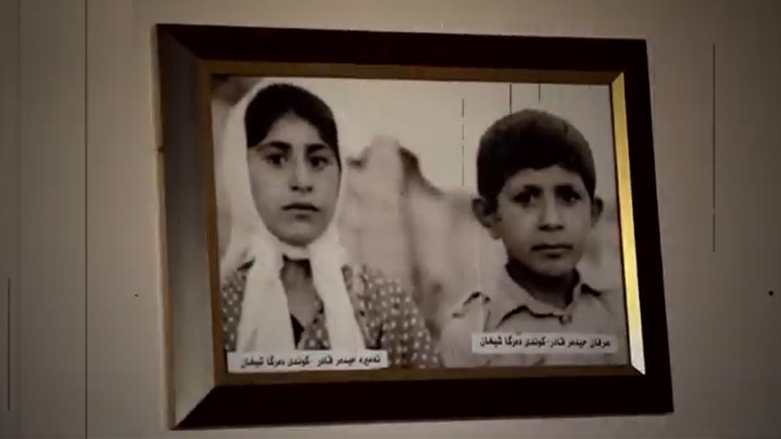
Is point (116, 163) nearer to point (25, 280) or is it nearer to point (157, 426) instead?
point (25, 280)

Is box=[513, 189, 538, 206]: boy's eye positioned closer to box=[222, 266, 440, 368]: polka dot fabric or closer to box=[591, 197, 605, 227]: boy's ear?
box=[591, 197, 605, 227]: boy's ear

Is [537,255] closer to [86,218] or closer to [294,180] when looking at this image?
[294,180]

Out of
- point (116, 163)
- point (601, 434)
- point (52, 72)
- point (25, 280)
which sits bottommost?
point (601, 434)

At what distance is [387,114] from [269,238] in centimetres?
24

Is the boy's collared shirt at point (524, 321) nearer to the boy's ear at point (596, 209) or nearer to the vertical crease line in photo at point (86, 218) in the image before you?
the boy's ear at point (596, 209)

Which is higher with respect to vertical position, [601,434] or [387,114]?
[387,114]

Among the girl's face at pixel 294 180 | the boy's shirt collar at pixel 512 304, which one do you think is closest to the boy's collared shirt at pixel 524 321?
the boy's shirt collar at pixel 512 304

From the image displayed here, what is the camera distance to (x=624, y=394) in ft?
4.57

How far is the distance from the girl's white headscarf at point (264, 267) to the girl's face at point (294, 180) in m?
0.01

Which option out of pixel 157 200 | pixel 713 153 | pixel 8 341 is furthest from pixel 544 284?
pixel 8 341

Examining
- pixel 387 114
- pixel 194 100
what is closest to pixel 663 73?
pixel 387 114

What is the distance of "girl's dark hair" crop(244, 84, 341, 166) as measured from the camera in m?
1.35

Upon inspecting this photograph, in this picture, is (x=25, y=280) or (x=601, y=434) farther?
(x=601, y=434)

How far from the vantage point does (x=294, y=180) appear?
1.35 metres
